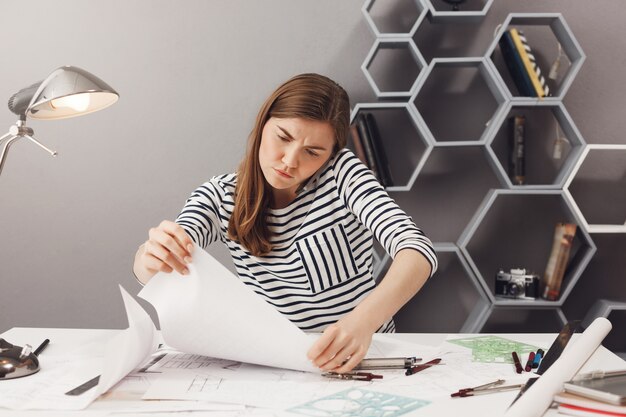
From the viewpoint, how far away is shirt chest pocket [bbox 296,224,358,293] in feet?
4.86

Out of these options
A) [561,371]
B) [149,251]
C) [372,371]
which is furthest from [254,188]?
[561,371]

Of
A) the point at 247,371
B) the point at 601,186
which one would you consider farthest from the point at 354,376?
the point at 601,186

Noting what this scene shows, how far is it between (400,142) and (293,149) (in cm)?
130

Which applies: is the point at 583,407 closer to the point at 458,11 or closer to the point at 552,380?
the point at 552,380

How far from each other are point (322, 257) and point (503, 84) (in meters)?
1.25

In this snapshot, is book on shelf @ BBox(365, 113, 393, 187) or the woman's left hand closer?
the woman's left hand

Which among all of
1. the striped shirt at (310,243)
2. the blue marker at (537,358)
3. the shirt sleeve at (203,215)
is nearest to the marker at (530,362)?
the blue marker at (537,358)

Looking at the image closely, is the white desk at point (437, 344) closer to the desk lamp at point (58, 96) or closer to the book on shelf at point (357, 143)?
the desk lamp at point (58, 96)

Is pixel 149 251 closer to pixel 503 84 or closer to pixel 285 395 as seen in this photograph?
pixel 285 395

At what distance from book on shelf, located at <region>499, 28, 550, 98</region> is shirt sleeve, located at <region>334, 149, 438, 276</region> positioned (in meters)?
1.15

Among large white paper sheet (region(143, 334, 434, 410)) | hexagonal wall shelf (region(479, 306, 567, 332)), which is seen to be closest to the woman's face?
large white paper sheet (region(143, 334, 434, 410))

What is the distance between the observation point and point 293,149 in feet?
4.41

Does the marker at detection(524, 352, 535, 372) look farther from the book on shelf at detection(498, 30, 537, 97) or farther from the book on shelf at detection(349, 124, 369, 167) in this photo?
the book on shelf at detection(498, 30, 537, 97)

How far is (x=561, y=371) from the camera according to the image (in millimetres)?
887
